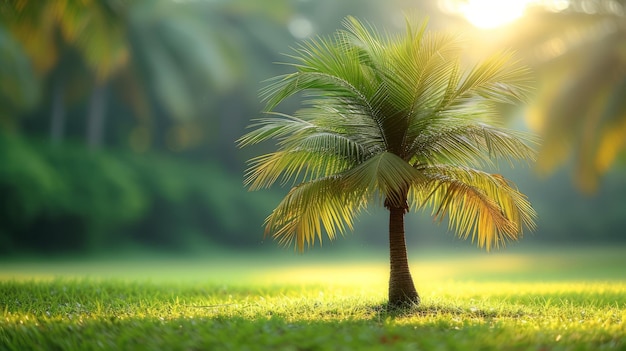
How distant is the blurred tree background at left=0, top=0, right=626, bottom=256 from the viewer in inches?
736

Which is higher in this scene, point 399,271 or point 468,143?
point 468,143

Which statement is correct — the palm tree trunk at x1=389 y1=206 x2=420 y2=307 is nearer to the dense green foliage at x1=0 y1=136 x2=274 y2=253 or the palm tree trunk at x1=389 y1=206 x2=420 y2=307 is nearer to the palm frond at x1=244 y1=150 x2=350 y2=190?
the palm frond at x1=244 y1=150 x2=350 y2=190

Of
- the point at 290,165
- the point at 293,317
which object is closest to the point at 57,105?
the point at 290,165

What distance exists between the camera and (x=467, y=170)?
8773mm

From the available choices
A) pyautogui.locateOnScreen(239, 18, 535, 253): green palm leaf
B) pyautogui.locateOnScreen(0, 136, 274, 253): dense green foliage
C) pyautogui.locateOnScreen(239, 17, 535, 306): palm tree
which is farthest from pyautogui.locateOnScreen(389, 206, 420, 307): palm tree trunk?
pyautogui.locateOnScreen(0, 136, 274, 253): dense green foliage

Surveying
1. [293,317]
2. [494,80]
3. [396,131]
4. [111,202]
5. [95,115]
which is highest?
[95,115]

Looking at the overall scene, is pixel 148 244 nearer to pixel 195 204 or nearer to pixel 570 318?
pixel 195 204

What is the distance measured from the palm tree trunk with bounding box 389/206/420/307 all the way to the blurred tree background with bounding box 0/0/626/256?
3951 mm

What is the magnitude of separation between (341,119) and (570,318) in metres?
3.82

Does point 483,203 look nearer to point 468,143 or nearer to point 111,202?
point 468,143

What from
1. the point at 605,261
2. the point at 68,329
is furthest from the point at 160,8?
the point at 68,329

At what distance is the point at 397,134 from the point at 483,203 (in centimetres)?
141

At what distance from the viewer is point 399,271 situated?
353 inches

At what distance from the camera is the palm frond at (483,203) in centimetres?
860
